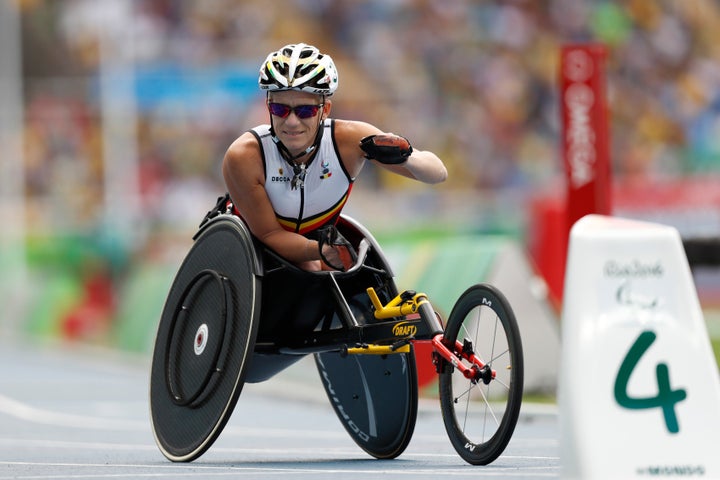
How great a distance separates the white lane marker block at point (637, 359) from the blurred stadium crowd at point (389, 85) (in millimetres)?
20682

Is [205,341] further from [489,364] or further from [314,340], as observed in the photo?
[489,364]

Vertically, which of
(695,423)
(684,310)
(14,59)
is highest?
(684,310)

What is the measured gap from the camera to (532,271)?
1352 cm

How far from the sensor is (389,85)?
29.8 meters

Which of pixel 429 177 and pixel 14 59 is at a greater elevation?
pixel 429 177

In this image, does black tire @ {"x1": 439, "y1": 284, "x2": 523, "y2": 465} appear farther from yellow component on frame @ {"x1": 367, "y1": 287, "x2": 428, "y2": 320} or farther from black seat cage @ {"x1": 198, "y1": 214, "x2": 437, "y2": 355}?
black seat cage @ {"x1": 198, "y1": 214, "x2": 437, "y2": 355}

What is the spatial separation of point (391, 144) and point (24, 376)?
11550 millimetres

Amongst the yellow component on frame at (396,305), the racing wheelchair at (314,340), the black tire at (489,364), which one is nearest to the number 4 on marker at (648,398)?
the black tire at (489,364)

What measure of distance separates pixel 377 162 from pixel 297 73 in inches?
24.3

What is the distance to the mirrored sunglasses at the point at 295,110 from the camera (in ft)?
26.5

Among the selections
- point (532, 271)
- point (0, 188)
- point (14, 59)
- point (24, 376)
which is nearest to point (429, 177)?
point (532, 271)

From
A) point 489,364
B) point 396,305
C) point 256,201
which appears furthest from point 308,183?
point 489,364

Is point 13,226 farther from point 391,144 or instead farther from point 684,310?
point 684,310

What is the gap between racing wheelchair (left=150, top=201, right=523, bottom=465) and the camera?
7.62m
